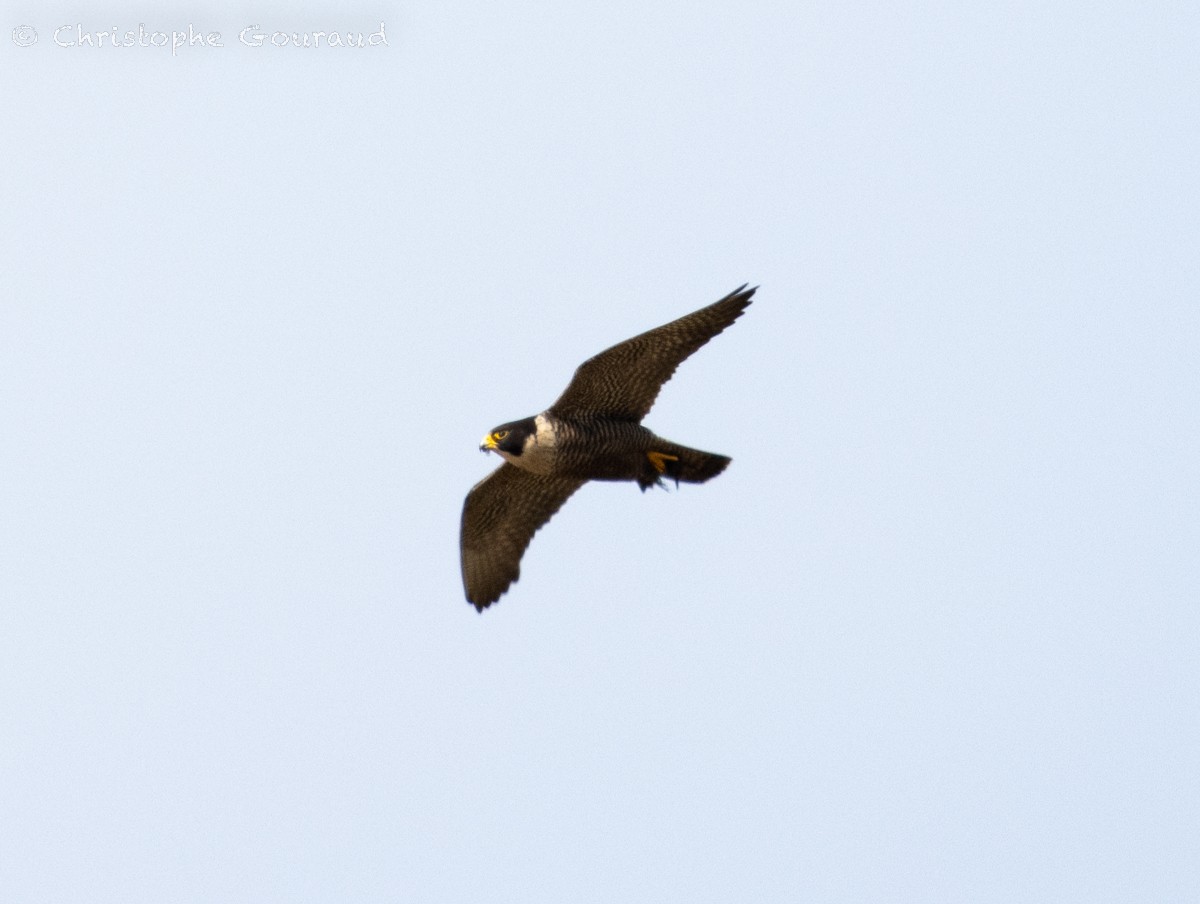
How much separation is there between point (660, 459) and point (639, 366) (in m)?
0.95

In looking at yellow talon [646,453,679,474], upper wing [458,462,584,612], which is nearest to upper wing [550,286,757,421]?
yellow talon [646,453,679,474]

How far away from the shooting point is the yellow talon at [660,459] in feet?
59.2

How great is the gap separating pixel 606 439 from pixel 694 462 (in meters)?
0.92

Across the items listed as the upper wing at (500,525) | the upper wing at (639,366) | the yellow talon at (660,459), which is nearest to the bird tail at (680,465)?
the yellow talon at (660,459)

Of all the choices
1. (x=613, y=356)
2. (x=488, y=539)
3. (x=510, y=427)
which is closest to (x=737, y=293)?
(x=613, y=356)

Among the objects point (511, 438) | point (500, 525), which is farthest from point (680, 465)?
point (500, 525)

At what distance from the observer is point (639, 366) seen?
17.7 metres

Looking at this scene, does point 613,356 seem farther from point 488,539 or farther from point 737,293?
point 488,539

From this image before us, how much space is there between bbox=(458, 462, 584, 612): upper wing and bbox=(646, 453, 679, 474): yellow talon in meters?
1.18

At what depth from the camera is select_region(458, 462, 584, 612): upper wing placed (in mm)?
19078

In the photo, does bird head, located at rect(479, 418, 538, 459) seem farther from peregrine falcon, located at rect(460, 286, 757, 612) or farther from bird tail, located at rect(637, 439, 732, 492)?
bird tail, located at rect(637, 439, 732, 492)

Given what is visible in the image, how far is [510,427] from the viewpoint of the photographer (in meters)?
17.8

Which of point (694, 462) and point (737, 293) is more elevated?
point (737, 293)

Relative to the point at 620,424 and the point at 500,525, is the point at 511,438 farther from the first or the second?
the point at 500,525
